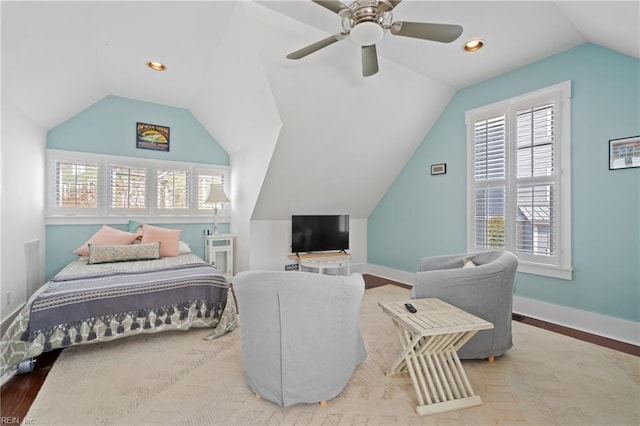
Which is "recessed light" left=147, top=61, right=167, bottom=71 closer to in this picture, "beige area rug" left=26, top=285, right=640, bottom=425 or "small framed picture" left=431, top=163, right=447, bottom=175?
"beige area rug" left=26, top=285, right=640, bottom=425

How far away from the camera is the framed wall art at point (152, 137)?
14.8 feet

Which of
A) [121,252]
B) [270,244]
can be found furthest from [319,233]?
[121,252]

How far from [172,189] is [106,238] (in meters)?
1.25

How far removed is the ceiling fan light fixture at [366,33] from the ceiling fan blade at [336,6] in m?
0.11

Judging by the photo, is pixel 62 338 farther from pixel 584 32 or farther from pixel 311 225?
pixel 584 32

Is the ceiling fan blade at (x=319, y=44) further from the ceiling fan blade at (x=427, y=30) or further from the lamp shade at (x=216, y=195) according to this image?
the lamp shade at (x=216, y=195)

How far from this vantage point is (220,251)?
487 centimetres

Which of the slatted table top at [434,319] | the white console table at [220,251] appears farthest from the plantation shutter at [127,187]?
the slatted table top at [434,319]

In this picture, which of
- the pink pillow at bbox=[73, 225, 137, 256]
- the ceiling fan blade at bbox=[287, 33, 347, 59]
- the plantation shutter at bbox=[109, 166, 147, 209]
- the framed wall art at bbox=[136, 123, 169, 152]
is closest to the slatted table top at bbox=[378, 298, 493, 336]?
the ceiling fan blade at bbox=[287, 33, 347, 59]

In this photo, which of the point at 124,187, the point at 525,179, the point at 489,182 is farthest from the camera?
the point at 124,187

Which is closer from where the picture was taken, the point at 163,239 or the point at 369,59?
the point at 369,59

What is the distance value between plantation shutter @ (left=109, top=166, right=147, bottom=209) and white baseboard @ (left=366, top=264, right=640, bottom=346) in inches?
213

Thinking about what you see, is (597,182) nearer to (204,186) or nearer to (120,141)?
(204,186)

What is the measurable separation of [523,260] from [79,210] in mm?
5855
